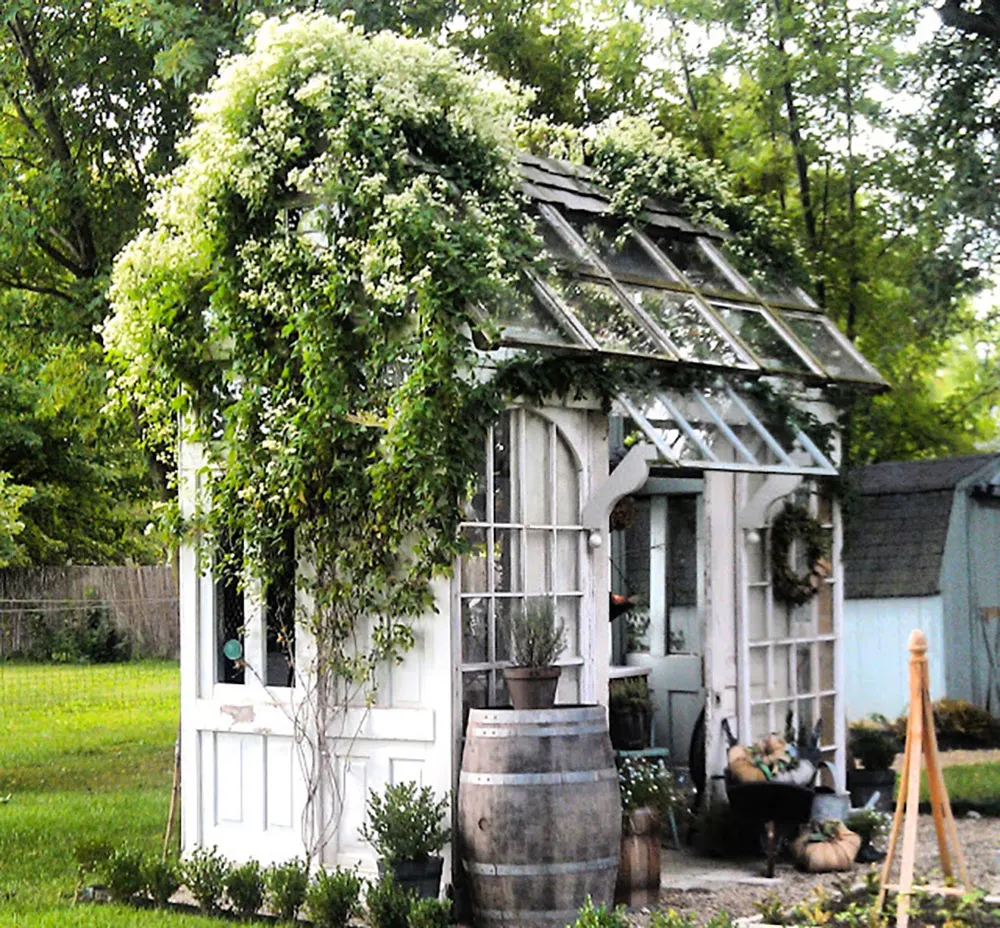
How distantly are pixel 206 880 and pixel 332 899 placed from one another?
87 cm

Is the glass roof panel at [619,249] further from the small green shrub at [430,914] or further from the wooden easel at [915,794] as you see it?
the small green shrub at [430,914]

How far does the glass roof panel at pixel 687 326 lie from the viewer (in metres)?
9.02

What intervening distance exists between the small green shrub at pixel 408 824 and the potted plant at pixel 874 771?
4125 mm

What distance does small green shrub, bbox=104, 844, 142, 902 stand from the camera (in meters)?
8.11

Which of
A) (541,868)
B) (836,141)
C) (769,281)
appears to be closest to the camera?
(541,868)

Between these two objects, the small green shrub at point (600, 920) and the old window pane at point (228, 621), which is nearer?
the small green shrub at point (600, 920)

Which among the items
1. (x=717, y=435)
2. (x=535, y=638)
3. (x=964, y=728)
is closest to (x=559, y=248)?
(x=717, y=435)

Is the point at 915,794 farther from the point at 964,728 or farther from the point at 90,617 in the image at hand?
the point at 90,617

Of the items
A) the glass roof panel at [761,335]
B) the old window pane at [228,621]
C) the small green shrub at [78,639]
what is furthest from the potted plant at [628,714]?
the small green shrub at [78,639]

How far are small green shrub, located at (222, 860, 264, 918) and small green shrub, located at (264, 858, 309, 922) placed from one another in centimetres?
13

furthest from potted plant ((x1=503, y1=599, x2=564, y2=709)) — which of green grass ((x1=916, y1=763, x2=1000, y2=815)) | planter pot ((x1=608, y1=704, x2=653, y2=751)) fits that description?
green grass ((x1=916, y1=763, x2=1000, y2=815))

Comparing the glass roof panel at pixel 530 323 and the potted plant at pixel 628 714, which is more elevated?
the glass roof panel at pixel 530 323

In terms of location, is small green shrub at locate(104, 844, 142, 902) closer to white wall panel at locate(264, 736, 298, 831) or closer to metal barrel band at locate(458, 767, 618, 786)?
white wall panel at locate(264, 736, 298, 831)

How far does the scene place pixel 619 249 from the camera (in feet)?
31.0
